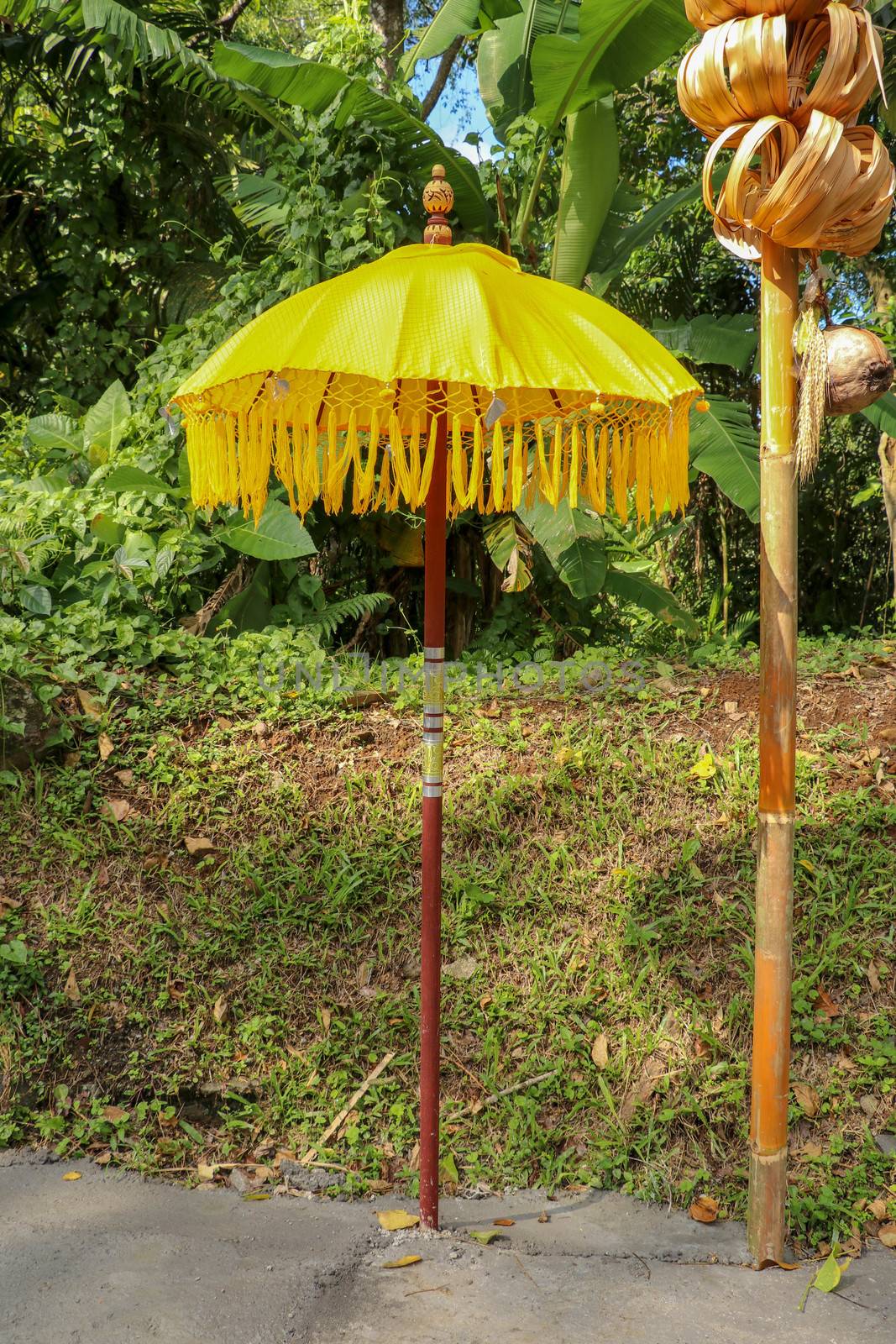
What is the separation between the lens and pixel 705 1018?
3.64 metres

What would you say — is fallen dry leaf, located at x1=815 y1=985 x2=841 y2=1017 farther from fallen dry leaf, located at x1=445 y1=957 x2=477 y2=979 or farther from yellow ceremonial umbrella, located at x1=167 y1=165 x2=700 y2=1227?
yellow ceremonial umbrella, located at x1=167 y1=165 x2=700 y2=1227

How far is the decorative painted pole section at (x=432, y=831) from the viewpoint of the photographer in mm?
2973

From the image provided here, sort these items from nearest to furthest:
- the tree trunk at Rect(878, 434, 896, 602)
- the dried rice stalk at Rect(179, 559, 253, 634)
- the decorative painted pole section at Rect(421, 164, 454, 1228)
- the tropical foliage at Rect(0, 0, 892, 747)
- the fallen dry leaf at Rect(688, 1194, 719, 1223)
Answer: the decorative painted pole section at Rect(421, 164, 454, 1228) < the fallen dry leaf at Rect(688, 1194, 719, 1223) < the tropical foliage at Rect(0, 0, 892, 747) < the dried rice stalk at Rect(179, 559, 253, 634) < the tree trunk at Rect(878, 434, 896, 602)

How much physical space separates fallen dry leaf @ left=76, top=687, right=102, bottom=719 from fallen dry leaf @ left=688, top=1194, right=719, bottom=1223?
314cm

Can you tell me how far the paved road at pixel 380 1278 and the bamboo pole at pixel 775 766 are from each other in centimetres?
25

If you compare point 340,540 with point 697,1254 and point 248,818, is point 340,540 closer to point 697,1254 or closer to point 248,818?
point 248,818

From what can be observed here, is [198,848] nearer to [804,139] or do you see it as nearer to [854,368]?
A: [854,368]

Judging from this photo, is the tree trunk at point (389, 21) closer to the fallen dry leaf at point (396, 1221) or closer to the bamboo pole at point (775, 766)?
the bamboo pole at point (775, 766)

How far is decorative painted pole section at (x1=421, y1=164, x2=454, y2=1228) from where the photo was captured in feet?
9.75

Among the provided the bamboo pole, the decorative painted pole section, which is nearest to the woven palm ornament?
the bamboo pole

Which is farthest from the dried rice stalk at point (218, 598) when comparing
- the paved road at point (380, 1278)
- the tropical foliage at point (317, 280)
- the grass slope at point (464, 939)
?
the paved road at point (380, 1278)

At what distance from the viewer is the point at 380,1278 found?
9.25ft

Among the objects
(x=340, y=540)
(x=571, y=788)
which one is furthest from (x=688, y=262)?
(x=571, y=788)

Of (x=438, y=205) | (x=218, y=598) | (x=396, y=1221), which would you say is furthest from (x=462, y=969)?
(x=218, y=598)
